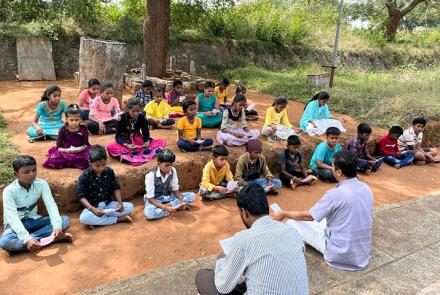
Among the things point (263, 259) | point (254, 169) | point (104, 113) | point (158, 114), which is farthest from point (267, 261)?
point (158, 114)

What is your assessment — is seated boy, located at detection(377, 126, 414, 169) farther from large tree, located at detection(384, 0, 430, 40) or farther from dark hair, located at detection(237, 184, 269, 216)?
large tree, located at detection(384, 0, 430, 40)

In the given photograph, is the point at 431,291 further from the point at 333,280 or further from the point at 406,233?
the point at 406,233

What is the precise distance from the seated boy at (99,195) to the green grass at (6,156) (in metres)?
0.85

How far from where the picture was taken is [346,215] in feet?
10.5

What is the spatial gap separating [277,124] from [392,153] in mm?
2284

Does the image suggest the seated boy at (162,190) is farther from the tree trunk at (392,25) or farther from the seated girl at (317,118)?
the tree trunk at (392,25)

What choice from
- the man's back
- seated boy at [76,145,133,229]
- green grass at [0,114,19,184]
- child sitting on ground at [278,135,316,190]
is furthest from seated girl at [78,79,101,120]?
the man's back

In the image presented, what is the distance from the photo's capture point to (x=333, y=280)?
3.20 m

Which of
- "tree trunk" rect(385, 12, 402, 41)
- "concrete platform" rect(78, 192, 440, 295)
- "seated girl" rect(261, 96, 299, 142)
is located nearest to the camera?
"concrete platform" rect(78, 192, 440, 295)

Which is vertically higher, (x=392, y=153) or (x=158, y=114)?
(x=158, y=114)

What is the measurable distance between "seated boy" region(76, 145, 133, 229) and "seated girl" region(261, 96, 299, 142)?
307 centimetres

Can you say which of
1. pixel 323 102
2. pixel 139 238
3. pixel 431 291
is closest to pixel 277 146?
pixel 323 102

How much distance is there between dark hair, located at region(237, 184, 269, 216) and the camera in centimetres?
229

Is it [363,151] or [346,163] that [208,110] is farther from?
[346,163]
